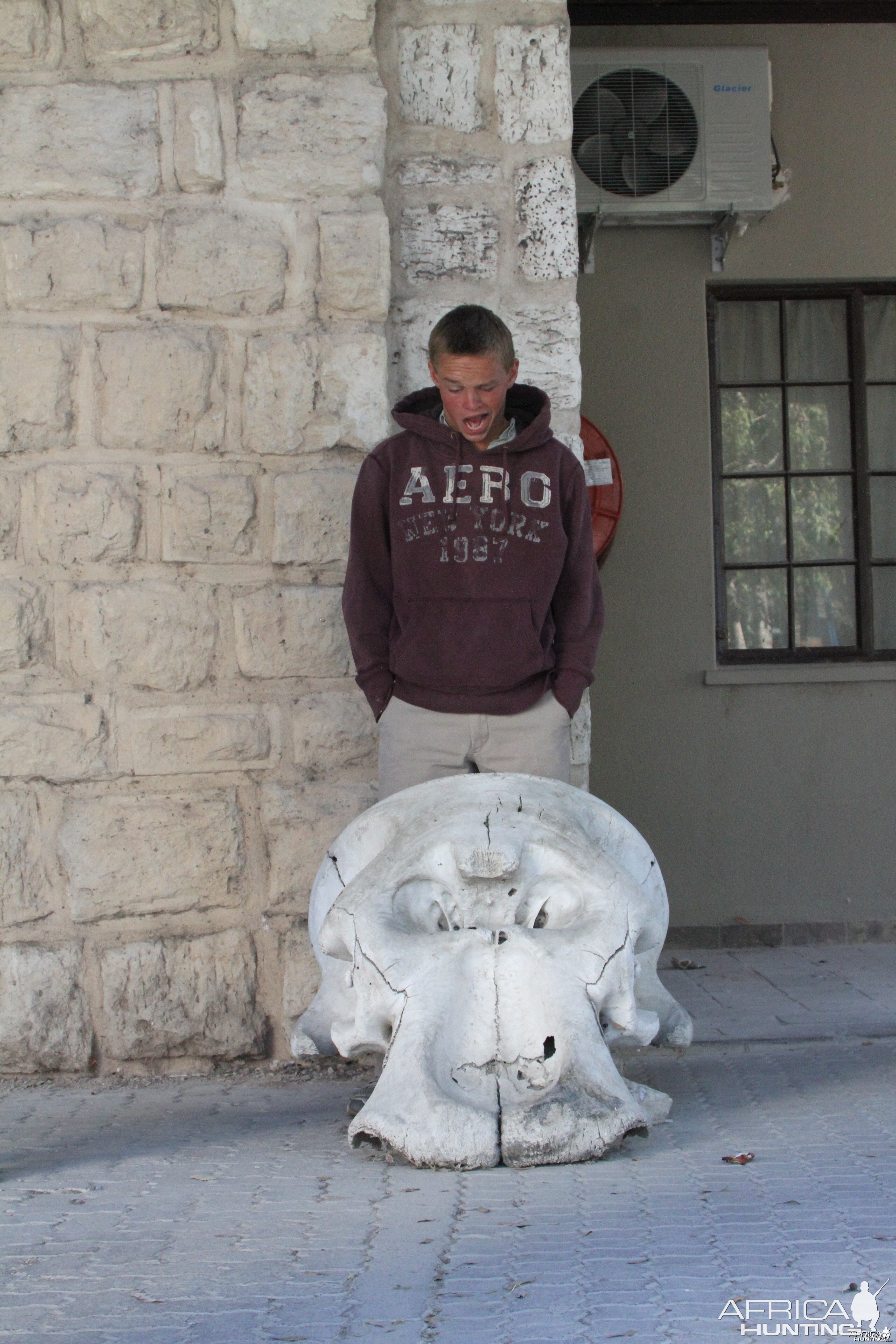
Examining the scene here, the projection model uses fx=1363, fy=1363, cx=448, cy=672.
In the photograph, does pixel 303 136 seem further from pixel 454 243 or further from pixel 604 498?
pixel 604 498

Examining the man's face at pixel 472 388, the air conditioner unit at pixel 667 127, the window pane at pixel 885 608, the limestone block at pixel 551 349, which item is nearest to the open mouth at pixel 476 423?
the man's face at pixel 472 388

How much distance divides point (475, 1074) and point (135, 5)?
2996 mm

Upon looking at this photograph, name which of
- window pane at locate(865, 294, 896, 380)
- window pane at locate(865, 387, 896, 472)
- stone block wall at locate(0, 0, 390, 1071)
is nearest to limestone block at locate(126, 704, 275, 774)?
stone block wall at locate(0, 0, 390, 1071)

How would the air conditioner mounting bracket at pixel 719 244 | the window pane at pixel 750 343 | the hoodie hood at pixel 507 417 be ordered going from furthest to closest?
the window pane at pixel 750 343
the air conditioner mounting bracket at pixel 719 244
the hoodie hood at pixel 507 417

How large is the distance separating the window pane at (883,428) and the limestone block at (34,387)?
381 centimetres

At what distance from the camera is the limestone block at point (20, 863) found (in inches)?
147

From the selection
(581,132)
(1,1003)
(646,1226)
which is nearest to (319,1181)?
(646,1226)

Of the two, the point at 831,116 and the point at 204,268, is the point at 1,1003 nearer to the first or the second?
the point at 204,268

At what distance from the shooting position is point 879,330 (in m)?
6.14

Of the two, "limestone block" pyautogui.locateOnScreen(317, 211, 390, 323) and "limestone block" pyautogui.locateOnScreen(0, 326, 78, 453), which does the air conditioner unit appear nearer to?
"limestone block" pyautogui.locateOnScreen(317, 211, 390, 323)

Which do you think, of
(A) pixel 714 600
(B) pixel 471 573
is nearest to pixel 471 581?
(B) pixel 471 573

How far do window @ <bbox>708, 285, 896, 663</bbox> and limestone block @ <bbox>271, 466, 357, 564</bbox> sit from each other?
109 inches

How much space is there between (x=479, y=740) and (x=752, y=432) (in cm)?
332

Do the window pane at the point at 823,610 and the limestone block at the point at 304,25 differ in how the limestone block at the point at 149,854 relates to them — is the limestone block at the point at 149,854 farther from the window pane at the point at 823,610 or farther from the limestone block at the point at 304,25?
the window pane at the point at 823,610
